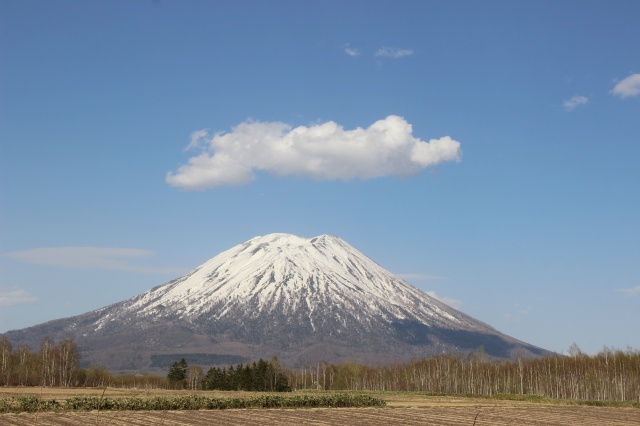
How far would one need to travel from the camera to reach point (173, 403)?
59125 millimetres

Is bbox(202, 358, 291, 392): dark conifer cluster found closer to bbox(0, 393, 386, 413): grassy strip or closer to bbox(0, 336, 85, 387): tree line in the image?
bbox(0, 336, 85, 387): tree line

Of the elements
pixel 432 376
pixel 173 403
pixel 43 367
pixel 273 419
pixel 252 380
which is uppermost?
pixel 273 419

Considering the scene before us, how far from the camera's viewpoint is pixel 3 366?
11862 centimetres

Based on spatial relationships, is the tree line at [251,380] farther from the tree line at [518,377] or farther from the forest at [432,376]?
the tree line at [518,377]

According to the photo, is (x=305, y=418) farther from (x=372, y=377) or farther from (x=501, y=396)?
(x=372, y=377)

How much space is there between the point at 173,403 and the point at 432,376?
339 feet

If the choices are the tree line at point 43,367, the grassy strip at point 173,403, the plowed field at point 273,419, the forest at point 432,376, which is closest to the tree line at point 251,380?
the forest at point 432,376

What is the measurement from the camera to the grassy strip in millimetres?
52619

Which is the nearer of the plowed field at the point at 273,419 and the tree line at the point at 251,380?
the plowed field at the point at 273,419

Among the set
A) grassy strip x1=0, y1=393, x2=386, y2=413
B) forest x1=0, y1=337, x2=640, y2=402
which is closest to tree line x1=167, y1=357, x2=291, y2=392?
forest x1=0, y1=337, x2=640, y2=402

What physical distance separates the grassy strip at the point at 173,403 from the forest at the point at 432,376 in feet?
166

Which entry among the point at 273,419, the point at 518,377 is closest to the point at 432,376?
the point at 518,377

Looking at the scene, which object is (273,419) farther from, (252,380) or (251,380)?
(251,380)

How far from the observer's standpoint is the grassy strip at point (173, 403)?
52.6 m
